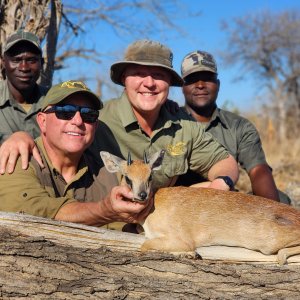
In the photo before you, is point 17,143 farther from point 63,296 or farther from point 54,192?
point 63,296

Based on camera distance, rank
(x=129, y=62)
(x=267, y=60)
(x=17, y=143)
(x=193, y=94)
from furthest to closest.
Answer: (x=267, y=60)
(x=193, y=94)
(x=129, y=62)
(x=17, y=143)

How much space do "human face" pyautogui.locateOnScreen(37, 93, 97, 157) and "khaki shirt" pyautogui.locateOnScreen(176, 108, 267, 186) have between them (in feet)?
9.53

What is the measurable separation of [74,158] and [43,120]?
415 millimetres

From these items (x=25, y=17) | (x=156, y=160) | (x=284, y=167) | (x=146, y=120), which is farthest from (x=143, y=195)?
(x=284, y=167)

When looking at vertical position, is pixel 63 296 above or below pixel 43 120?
below

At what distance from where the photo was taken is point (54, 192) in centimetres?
437

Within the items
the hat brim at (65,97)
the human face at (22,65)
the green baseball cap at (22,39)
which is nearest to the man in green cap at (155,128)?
the hat brim at (65,97)

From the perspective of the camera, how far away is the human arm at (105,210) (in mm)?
3861

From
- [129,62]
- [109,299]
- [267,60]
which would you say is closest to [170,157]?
[129,62]

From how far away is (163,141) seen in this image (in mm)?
5395

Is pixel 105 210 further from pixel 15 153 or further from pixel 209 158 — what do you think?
pixel 209 158

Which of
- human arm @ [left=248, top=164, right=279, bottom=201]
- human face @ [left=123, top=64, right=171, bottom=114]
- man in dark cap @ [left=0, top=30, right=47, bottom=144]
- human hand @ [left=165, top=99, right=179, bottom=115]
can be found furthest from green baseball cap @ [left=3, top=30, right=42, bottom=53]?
human arm @ [left=248, top=164, right=279, bottom=201]

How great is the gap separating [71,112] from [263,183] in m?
3.03

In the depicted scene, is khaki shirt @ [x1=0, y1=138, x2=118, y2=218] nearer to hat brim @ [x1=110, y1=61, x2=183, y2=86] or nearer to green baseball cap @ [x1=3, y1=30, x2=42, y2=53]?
hat brim @ [x1=110, y1=61, x2=183, y2=86]
